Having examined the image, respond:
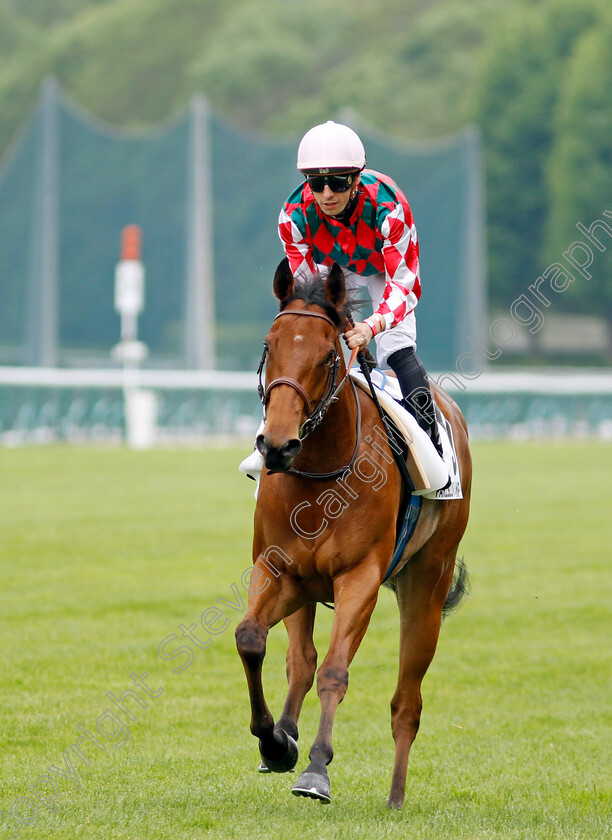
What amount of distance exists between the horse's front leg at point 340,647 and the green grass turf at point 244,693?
30 centimetres

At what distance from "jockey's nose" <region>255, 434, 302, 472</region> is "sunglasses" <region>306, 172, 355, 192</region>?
1286 millimetres

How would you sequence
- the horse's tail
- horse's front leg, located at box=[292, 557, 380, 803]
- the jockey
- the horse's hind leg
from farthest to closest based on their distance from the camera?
the horse's tail, the horse's hind leg, the jockey, horse's front leg, located at box=[292, 557, 380, 803]

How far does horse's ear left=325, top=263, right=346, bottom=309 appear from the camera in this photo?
498cm

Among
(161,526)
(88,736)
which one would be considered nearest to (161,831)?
(88,736)

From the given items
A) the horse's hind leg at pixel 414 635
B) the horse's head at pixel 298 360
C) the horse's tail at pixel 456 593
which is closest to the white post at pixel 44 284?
the horse's tail at pixel 456 593

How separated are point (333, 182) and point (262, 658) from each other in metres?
1.92

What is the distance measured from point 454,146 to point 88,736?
95.2 ft

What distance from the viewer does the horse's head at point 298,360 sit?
4.53m

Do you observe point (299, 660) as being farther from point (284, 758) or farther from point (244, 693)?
point (244, 693)

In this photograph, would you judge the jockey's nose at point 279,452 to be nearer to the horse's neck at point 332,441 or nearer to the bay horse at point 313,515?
the bay horse at point 313,515

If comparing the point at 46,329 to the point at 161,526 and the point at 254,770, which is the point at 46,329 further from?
the point at 254,770

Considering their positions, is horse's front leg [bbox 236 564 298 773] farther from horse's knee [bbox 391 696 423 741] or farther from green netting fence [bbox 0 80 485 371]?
green netting fence [bbox 0 80 485 371]

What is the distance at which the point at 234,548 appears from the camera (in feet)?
43.1

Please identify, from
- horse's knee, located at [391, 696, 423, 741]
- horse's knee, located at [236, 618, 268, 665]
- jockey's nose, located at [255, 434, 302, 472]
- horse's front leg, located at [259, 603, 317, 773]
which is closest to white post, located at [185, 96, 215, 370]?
horse's knee, located at [391, 696, 423, 741]
